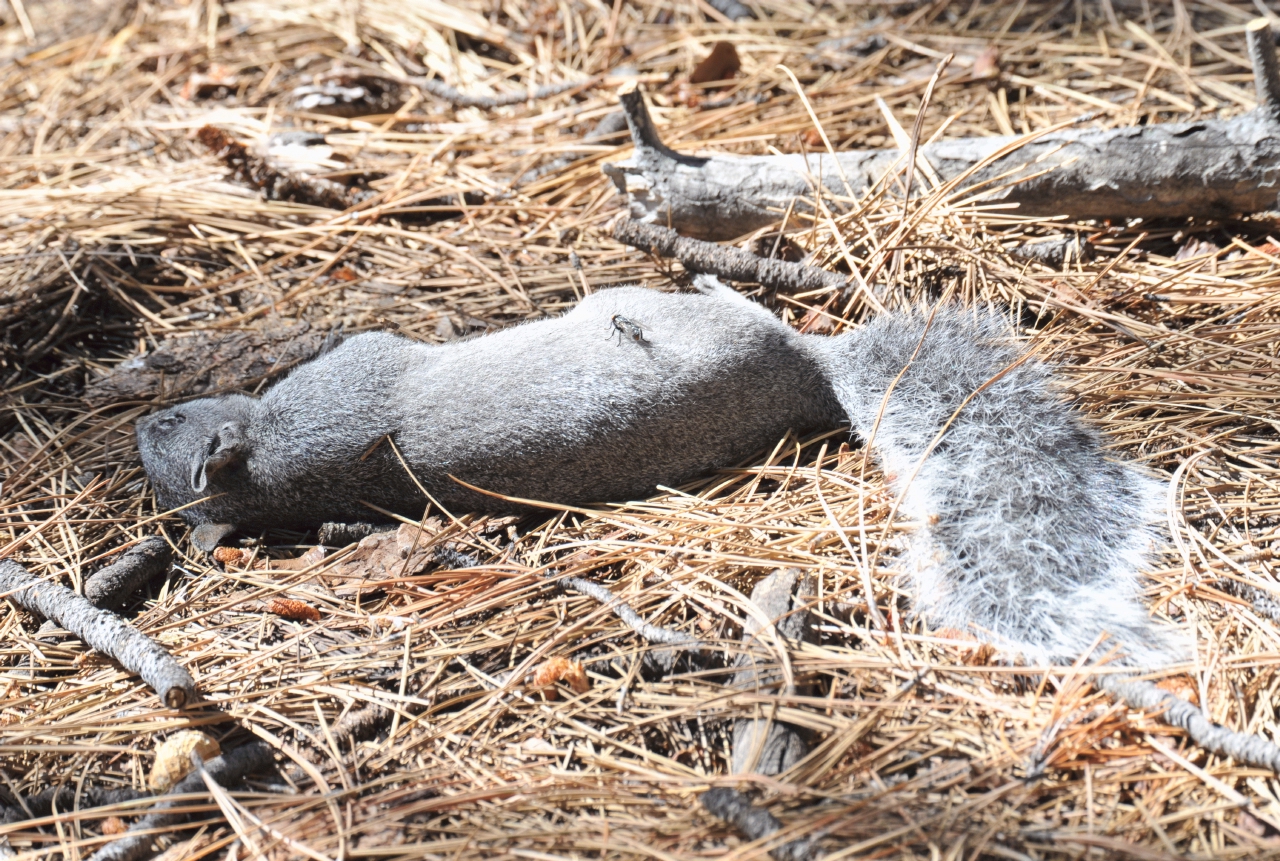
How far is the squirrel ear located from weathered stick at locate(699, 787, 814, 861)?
2261 mm

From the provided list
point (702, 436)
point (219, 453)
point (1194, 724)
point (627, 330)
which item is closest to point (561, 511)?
point (702, 436)

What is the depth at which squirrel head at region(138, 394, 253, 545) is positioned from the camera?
3.38m

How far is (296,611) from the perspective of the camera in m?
2.87

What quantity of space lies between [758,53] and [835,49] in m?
0.41

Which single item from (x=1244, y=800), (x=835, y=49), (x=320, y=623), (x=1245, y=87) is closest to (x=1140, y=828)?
(x=1244, y=800)

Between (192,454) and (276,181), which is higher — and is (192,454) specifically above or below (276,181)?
below

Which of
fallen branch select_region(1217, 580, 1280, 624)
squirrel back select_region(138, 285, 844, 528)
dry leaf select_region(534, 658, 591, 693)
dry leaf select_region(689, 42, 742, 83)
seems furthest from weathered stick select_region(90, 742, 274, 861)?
dry leaf select_region(689, 42, 742, 83)

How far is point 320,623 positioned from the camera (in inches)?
111

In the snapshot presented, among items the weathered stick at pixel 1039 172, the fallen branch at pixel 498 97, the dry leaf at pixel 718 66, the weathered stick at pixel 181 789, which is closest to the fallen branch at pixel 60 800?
the weathered stick at pixel 181 789

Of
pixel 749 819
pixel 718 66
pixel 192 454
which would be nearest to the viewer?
pixel 749 819

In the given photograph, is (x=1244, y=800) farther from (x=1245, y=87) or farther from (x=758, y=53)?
(x=758, y=53)

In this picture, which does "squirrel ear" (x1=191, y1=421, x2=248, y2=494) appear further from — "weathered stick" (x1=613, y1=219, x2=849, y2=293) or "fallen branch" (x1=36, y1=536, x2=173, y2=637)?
"weathered stick" (x1=613, y1=219, x2=849, y2=293)

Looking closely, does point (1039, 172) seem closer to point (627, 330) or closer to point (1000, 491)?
point (1000, 491)

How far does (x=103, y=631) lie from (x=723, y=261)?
2462 mm
